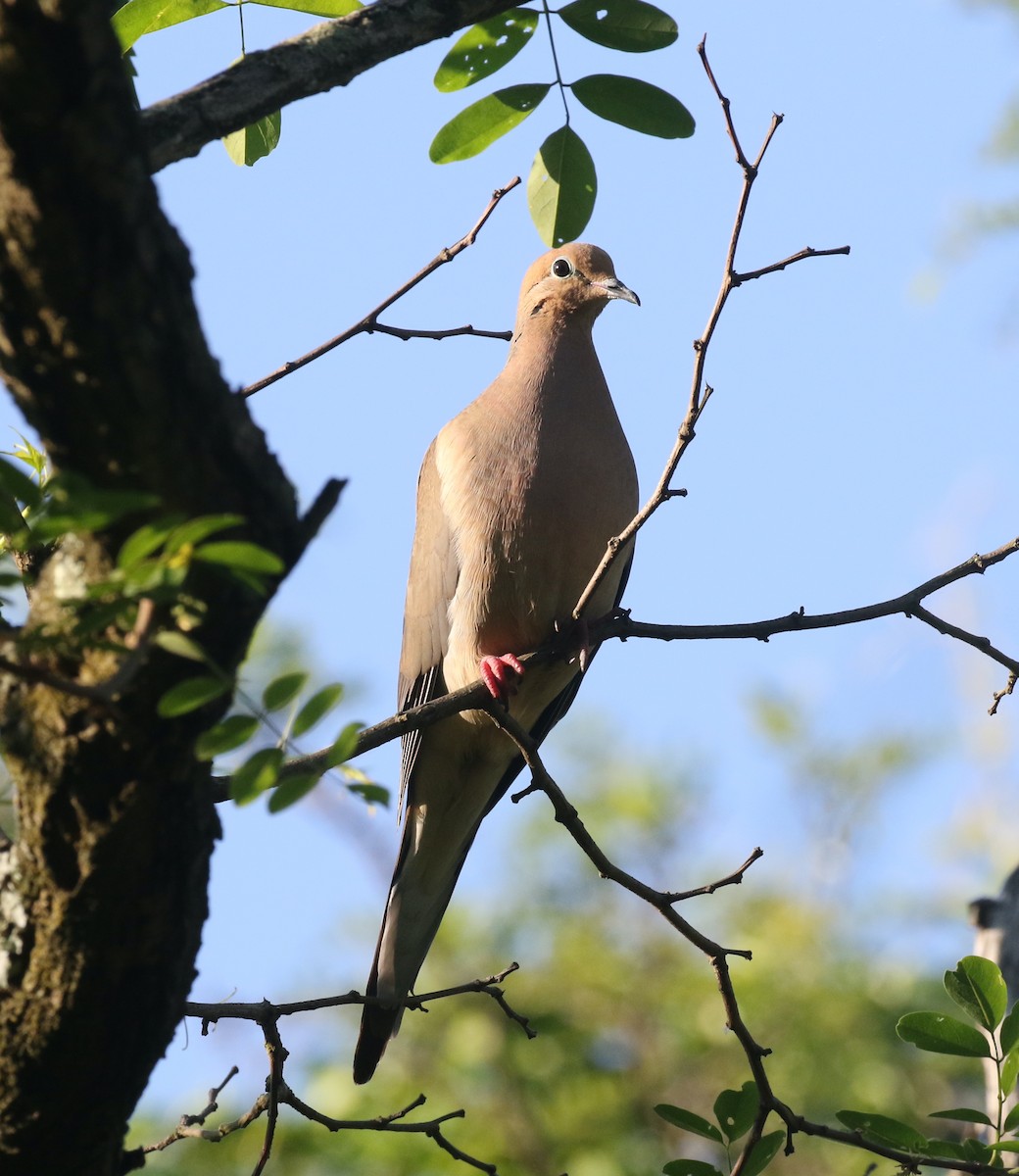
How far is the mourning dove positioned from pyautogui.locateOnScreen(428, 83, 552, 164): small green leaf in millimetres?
940

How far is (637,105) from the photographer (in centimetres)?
308

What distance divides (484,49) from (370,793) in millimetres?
1954

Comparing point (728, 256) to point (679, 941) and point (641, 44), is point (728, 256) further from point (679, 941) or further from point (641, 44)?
point (679, 941)

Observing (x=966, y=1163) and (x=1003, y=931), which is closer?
(x=966, y=1163)

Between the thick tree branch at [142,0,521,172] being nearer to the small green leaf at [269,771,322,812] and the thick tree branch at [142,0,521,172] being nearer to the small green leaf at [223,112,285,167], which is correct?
the small green leaf at [223,112,285,167]

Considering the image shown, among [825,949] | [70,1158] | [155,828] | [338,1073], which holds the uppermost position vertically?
[825,949]

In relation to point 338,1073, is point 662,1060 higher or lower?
higher

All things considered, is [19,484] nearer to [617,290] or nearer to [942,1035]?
[942,1035]

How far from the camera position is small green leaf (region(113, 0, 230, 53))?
9.12ft

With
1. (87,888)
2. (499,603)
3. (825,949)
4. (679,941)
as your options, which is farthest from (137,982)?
(825,949)

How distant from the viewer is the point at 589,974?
7.85 m

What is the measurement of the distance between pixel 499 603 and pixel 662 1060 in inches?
177

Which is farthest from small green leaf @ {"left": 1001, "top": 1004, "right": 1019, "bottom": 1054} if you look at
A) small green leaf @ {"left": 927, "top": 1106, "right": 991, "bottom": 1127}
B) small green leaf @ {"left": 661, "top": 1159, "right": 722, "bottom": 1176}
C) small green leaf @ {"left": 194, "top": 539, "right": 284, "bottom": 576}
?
small green leaf @ {"left": 194, "top": 539, "right": 284, "bottom": 576}

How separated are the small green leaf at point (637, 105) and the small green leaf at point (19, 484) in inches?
72.9
